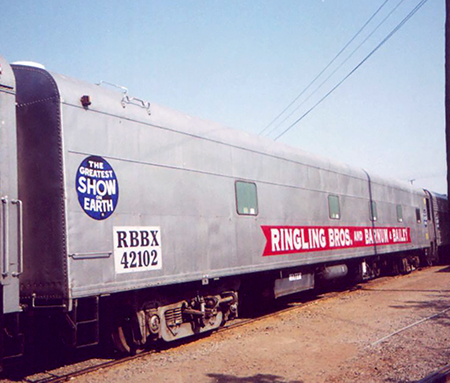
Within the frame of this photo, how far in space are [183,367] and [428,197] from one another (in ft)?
60.7

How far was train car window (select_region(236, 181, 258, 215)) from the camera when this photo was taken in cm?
888

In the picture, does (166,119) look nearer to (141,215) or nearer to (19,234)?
(141,215)

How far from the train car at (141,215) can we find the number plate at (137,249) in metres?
0.01

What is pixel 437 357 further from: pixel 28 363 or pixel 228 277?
pixel 28 363

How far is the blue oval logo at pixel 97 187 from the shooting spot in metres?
5.97

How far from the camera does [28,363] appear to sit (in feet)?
22.1

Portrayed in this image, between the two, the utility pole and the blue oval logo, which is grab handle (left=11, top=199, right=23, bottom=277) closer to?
the blue oval logo

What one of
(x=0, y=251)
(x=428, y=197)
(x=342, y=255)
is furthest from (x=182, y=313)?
(x=428, y=197)

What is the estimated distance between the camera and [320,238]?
1152cm

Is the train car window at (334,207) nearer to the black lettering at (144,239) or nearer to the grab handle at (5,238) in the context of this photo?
the black lettering at (144,239)

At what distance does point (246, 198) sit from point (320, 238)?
329cm

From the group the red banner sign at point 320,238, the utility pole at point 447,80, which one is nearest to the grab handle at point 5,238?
the utility pole at point 447,80

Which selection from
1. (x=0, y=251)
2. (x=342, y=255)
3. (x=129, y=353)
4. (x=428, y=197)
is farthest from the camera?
(x=428, y=197)

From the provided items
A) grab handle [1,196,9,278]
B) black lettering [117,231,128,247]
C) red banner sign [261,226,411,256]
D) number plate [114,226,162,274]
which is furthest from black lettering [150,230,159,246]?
red banner sign [261,226,411,256]
